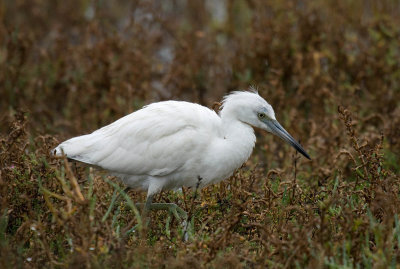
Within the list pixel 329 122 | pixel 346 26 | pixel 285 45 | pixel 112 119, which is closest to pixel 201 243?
pixel 329 122

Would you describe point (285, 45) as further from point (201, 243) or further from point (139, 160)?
point (201, 243)

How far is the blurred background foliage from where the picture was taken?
3.62m

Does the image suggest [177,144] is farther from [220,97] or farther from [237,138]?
[220,97]

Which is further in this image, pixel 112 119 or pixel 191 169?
pixel 112 119

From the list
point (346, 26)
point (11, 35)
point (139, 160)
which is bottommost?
point (139, 160)

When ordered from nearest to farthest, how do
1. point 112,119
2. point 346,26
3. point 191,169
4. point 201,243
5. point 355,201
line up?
point 201,243 → point 191,169 → point 355,201 → point 112,119 → point 346,26

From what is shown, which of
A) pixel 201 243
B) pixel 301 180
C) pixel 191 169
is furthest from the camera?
pixel 301 180

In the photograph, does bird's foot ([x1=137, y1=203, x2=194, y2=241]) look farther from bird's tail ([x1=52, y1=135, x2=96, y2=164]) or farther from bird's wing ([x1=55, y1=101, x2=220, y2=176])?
bird's tail ([x1=52, y1=135, x2=96, y2=164])

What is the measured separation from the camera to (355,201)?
4719mm

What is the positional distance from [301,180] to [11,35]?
13.1 ft

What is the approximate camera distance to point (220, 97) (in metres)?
7.55

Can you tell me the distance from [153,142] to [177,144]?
0.70 feet

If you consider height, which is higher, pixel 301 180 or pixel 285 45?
pixel 285 45

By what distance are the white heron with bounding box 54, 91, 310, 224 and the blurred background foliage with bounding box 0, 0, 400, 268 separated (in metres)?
0.25
